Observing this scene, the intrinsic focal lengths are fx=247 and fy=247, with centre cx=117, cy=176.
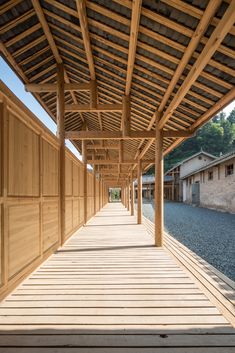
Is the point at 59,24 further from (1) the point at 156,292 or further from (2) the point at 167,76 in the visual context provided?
(1) the point at 156,292

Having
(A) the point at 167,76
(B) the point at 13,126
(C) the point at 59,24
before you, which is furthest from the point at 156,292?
(C) the point at 59,24

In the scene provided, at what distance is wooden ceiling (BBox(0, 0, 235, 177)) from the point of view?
131 inches

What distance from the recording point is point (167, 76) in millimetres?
4812

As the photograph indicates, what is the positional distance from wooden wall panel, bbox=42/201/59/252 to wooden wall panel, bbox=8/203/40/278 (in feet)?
1.28

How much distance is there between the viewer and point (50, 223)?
17.4ft

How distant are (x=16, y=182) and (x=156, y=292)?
245cm

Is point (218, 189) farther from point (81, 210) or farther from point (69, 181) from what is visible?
point (69, 181)

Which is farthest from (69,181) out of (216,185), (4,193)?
(216,185)

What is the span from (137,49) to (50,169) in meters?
2.95

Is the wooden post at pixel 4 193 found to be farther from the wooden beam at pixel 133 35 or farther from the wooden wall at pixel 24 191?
the wooden beam at pixel 133 35

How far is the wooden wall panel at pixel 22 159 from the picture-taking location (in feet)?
11.1

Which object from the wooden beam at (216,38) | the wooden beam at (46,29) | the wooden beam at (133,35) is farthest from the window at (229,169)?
the wooden beam at (216,38)

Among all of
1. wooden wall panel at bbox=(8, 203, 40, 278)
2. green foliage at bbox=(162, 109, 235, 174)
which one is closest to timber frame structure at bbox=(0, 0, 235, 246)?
wooden wall panel at bbox=(8, 203, 40, 278)

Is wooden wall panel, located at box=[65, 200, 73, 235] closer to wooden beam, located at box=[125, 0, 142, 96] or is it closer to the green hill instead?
wooden beam, located at box=[125, 0, 142, 96]
